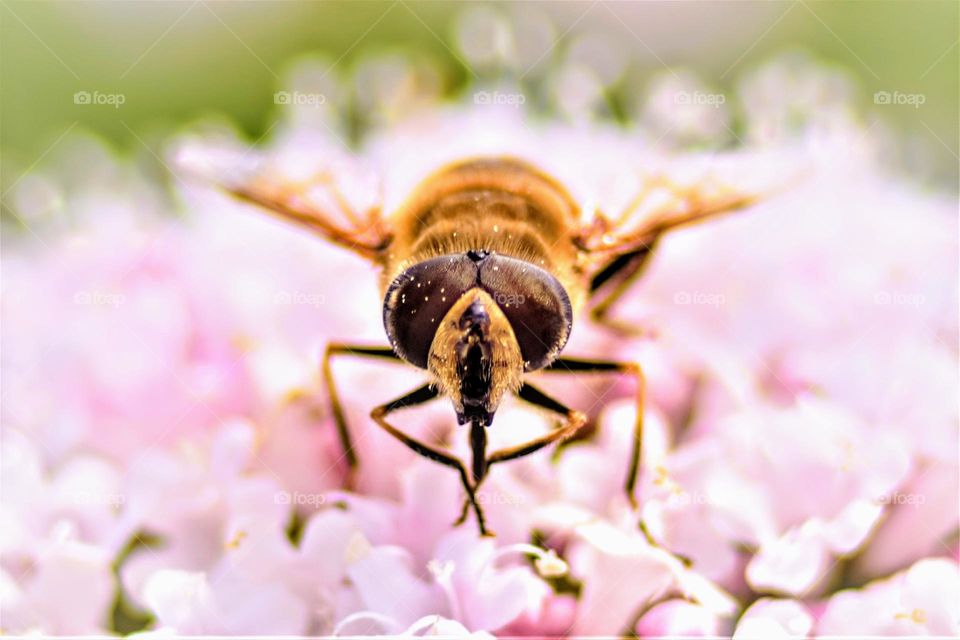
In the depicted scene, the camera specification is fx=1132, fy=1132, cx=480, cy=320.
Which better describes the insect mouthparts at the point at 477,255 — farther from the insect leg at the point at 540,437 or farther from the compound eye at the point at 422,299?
the insect leg at the point at 540,437

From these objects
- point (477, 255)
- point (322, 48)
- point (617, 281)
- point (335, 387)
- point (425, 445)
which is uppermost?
→ point (322, 48)

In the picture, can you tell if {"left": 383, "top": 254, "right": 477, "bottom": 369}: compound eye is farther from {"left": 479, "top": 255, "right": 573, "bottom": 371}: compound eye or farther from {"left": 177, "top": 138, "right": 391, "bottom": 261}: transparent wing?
{"left": 177, "top": 138, "right": 391, "bottom": 261}: transparent wing

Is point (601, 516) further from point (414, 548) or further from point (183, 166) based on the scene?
point (183, 166)

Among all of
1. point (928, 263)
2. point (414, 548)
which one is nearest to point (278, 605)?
point (414, 548)

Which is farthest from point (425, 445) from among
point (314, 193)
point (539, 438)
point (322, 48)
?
point (322, 48)

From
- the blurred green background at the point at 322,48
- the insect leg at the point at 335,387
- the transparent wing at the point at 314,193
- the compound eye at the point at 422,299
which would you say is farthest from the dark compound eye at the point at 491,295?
the blurred green background at the point at 322,48

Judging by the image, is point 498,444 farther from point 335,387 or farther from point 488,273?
point 488,273
